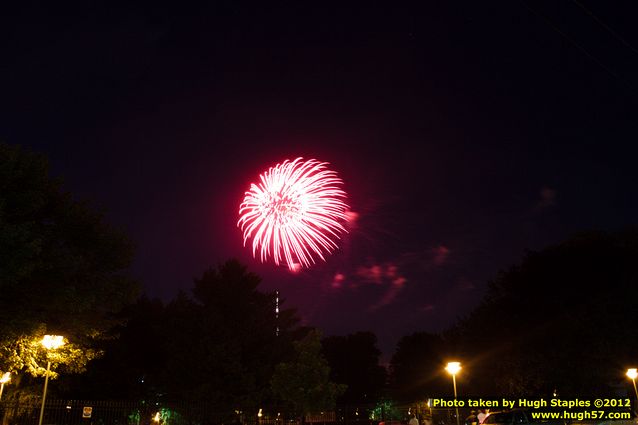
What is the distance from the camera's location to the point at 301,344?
41875 millimetres

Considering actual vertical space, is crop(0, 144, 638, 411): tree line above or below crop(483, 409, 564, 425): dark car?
above

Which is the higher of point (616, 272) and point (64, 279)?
point (616, 272)

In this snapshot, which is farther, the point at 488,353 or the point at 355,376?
the point at 355,376

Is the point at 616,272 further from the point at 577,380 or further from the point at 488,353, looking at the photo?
the point at 488,353

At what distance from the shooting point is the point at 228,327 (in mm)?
49938

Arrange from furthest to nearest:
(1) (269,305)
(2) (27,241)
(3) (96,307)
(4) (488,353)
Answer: (1) (269,305) < (4) (488,353) < (3) (96,307) < (2) (27,241)

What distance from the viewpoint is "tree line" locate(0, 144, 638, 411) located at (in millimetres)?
21828

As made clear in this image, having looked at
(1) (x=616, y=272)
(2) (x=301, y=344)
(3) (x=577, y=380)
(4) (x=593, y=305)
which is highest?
(1) (x=616, y=272)

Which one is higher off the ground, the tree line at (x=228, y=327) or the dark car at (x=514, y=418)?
the tree line at (x=228, y=327)

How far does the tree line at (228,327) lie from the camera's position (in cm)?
2183

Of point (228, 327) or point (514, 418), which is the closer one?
point (514, 418)

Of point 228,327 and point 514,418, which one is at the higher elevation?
point 228,327

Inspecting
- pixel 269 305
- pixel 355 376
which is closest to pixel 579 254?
pixel 269 305

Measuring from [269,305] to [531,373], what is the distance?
26.6m
